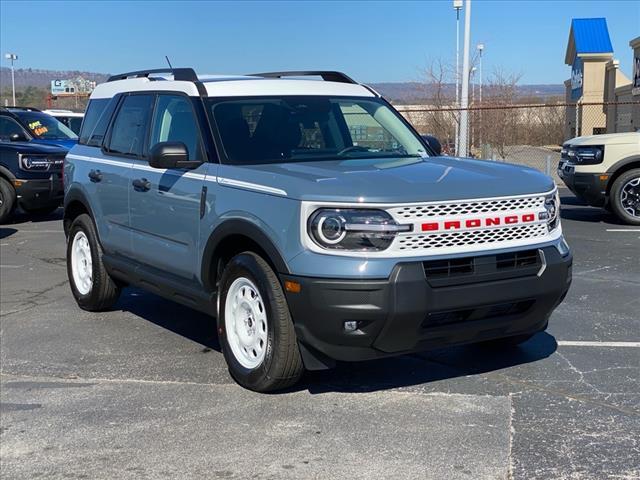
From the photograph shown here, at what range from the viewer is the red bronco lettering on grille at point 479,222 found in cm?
425

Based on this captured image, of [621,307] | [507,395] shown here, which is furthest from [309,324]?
[621,307]

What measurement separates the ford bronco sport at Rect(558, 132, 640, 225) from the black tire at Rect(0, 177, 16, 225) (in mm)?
9199

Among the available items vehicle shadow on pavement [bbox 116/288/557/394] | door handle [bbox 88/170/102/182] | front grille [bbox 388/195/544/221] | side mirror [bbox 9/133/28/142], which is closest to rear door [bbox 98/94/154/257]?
door handle [bbox 88/170/102/182]

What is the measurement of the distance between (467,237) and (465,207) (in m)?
0.17

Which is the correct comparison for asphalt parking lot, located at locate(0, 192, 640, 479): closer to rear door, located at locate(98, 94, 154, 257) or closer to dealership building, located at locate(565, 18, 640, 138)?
rear door, located at locate(98, 94, 154, 257)

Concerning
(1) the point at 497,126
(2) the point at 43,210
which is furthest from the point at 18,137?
(1) the point at 497,126

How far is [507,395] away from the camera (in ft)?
15.5

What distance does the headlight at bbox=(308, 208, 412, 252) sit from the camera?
4.16 m

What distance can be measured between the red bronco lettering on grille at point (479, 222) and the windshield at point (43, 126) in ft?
40.9

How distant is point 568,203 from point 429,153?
10106mm

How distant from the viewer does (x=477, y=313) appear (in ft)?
14.5

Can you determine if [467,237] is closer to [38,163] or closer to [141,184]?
[141,184]

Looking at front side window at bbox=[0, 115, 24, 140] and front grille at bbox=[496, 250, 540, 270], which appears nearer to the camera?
front grille at bbox=[496, 250, 540, 270]

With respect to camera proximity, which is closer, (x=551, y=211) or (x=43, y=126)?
(x=551, y=211)
